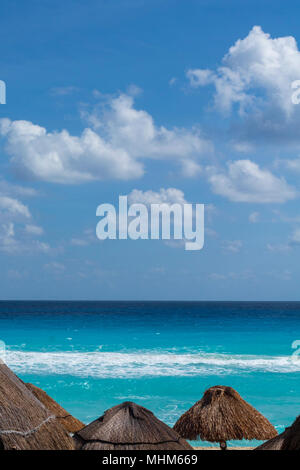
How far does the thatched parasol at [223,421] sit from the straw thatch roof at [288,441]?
360 centimetres

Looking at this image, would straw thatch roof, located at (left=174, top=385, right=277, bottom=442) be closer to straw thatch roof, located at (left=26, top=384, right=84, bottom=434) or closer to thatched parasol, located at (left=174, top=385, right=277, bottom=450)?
thatched parasol, located at (left=174, top=385, right=277, bottom=450)

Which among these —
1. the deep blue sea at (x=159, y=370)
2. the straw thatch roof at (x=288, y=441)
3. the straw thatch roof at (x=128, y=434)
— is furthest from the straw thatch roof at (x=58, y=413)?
the deep blue sea at (x=159, y=370)

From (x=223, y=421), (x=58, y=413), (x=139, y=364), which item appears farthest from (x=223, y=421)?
(x=139, y=364)

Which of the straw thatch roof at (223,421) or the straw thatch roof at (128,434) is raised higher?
the straw thatch roof at (128,434)

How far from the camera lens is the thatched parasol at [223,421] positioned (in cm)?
812

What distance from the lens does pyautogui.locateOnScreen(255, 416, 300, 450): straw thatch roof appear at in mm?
4367

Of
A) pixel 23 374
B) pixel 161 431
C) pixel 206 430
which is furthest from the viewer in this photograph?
pixel 23 374

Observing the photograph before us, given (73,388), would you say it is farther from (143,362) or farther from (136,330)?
(136,330)

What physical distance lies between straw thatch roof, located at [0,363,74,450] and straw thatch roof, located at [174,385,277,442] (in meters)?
3.77

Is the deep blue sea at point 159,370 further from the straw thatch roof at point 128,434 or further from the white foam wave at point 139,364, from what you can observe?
the straw thatch roof at point 128,434

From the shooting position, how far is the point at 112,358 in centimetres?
2664

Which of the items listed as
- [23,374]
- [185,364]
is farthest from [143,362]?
[23,374]
